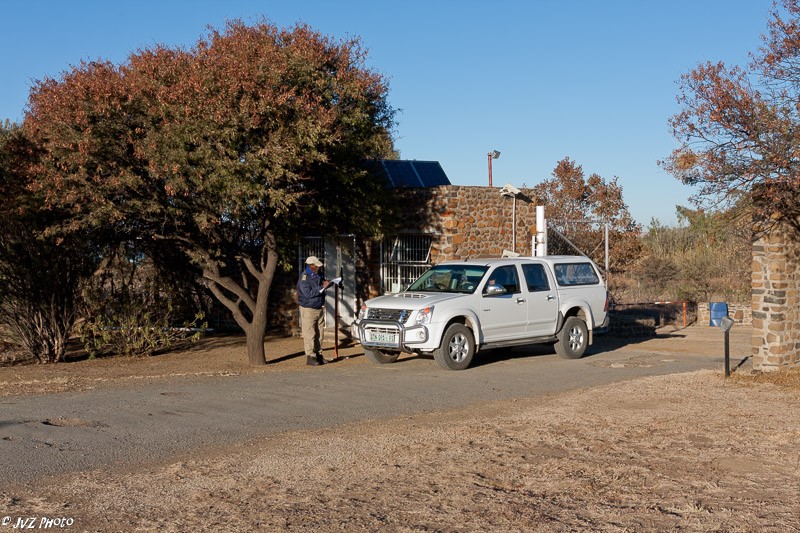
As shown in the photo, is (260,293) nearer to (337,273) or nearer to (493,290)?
(337,273)

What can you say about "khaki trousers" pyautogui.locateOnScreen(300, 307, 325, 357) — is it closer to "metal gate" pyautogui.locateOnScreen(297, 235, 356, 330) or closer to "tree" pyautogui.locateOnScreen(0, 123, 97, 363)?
"metal gate" pyautogui.locateOnScreen(297, 235, 356, 330)

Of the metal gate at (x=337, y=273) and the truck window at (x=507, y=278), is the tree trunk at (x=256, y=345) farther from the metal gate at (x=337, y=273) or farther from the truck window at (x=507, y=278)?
the truck window at (x=507, y=278)

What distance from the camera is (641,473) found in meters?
7.77

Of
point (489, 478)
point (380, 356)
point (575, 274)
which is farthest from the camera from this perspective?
point (575, 274)

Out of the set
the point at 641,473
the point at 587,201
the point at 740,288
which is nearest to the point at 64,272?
the point at 641,473

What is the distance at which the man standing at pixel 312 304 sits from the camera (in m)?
16.3

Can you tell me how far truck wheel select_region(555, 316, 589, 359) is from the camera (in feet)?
55.1

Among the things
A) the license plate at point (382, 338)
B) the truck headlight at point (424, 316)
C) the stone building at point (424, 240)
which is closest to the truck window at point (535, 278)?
the truck headlight at point (424, 316)

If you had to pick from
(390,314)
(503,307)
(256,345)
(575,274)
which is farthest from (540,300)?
(256,345)

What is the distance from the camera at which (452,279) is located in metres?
16.0

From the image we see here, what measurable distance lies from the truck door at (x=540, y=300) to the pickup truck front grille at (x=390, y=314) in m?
2.58

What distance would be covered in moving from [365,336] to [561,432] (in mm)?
6367

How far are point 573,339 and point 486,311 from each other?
2405mm

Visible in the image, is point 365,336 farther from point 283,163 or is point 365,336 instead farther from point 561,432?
point 561,432
